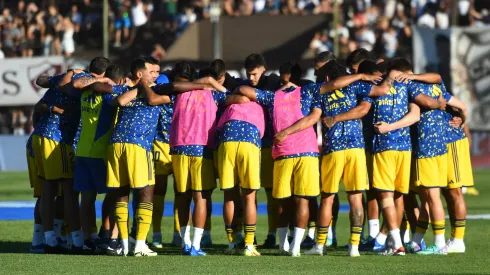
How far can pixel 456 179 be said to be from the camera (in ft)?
41.6

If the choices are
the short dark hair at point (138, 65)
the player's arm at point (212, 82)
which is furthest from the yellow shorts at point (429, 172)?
the short dark hair at point (138, 65)

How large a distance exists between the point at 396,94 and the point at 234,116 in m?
1.77

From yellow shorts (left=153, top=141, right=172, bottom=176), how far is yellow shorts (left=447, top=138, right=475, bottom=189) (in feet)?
10.5

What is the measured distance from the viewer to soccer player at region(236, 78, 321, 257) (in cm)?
1188

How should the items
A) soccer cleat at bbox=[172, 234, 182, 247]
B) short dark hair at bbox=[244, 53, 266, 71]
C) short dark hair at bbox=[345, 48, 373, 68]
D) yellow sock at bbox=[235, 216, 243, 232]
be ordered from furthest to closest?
1. soccer cleat at bbox=[172, 234, 182, 247]
2. yellow sock at bbox=[235, 216, 243, 232]
3. short dark hair at bbox=[345, 48, 373, 68]
4. short dark hair at bbox=[244, 53, 266, 71]

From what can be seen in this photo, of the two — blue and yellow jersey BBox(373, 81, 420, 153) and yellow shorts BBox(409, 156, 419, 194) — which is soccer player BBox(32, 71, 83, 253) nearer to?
blue and yellow jersey BBox(373, 81, 420, 153)

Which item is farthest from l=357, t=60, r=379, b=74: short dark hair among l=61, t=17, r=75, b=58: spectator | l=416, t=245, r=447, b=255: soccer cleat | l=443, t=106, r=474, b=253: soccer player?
l=61, t=17, r=75, b=58: spectator

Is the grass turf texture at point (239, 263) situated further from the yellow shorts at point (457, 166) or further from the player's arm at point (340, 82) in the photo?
the player's arm at point (340, 82)

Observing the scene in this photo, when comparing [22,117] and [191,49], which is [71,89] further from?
[191,49]

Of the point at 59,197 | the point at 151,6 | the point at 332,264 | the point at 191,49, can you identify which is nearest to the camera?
the point at 332,264

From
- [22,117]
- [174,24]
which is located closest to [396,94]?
[22,117]

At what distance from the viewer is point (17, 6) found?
1406 inches

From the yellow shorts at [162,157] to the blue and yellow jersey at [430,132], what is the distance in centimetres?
287

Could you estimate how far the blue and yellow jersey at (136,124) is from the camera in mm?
11812
